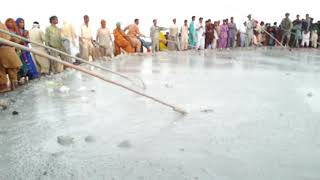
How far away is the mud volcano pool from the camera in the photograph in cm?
451

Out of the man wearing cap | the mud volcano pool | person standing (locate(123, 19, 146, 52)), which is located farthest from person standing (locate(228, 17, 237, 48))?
the mud volcano pool

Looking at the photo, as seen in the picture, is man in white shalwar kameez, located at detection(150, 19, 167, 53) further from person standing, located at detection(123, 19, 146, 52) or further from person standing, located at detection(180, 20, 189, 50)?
person standing, located at detection(180, 20, 189, 50)

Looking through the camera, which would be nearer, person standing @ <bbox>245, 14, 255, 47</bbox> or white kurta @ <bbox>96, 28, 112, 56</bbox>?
white kurta @ <bbox>96, 28, 112, 56</bbox>

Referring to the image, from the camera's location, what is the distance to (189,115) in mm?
6734

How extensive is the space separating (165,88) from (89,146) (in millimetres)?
4140

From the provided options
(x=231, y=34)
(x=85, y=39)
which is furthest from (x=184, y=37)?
(x=85, y=39)

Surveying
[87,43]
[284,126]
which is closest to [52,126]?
[284,126]

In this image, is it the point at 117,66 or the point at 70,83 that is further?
the point at 117,66

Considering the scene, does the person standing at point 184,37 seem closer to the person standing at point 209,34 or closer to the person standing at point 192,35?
the person standing at point 192,35

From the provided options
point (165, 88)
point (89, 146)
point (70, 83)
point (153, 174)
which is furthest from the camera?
point (70, 83)

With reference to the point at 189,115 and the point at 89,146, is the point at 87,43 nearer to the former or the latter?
the point at 189,115

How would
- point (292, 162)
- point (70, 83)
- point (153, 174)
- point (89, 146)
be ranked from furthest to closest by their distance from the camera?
point (70, 83), point (89, 146), point (292, 162), point (153, 174)

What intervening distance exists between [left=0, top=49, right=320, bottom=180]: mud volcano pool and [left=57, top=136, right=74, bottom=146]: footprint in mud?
0.01 metres

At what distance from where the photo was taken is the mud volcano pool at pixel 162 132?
4.51 meters
